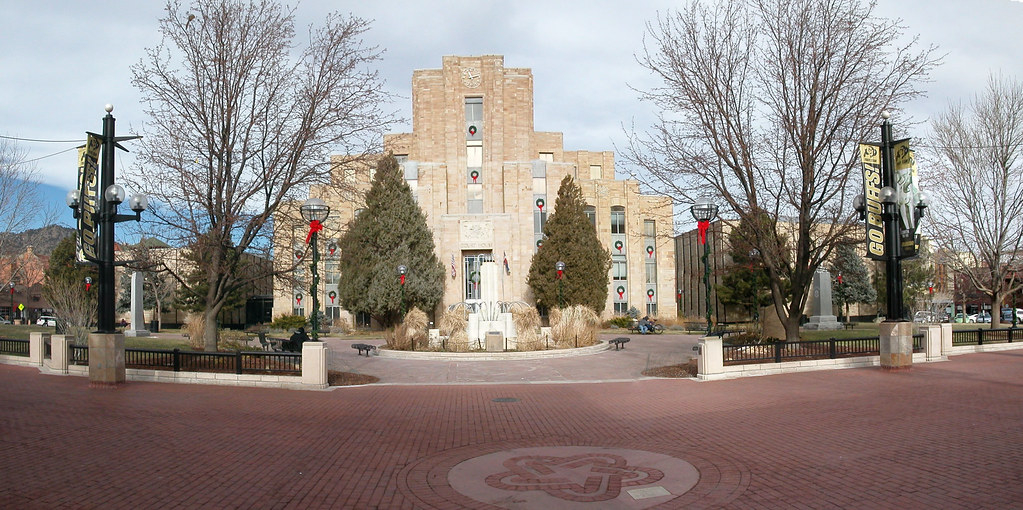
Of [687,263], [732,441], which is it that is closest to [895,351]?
[732,441]

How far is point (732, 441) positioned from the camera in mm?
8992

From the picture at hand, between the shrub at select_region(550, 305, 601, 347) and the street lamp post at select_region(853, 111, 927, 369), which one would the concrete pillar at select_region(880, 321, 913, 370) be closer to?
the street lamp post at select_region(853, 111, 927, 369)

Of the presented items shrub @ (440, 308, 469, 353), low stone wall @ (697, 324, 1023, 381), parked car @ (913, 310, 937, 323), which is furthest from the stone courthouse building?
low stone wall @ (697, 324, 1023, 381)

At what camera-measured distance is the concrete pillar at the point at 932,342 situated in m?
17.9

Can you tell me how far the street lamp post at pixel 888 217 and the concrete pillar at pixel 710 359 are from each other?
439cm

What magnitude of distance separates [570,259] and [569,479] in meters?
40.3

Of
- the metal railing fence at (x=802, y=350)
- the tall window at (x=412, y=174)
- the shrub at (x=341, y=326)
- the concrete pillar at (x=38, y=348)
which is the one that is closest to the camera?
the metal railing fence at (x=802, y=350)

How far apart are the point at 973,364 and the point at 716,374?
777 cm

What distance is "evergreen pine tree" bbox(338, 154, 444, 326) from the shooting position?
46344mm

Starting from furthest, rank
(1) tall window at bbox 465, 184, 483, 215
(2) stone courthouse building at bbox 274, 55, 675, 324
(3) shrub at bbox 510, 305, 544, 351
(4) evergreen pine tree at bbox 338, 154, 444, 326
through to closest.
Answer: (1) tall window at bbox 465, 184, 483, 215 < (2) stone courthouse building at bbox 274, 55, 675, 324 < (4) evergreen pine tree at bbox 338, 154, 444, 326 < (3) shrub at bbox 510, 305, 544, 351

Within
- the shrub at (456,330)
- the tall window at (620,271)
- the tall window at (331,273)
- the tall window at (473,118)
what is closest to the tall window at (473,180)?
the tall window at (473,118)

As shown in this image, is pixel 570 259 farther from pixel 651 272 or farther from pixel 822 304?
pixel 822 304

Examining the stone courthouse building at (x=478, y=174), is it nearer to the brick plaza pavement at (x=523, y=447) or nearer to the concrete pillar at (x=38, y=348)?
the concrete pillar at (x=38, y=348)

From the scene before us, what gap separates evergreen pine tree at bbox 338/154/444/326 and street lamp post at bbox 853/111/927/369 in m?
33.7
